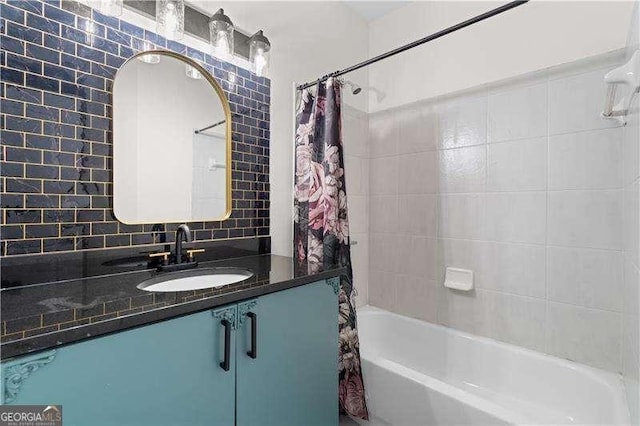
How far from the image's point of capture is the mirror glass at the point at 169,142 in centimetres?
127

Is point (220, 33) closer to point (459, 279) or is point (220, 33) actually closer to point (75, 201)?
point (75, 201)

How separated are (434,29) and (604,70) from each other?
0.98 metres

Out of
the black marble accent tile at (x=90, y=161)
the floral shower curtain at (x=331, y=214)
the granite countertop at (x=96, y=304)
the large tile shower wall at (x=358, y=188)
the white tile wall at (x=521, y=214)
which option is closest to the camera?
the granite countertop at (x=96, y=304)

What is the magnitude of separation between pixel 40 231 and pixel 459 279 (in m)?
2.00

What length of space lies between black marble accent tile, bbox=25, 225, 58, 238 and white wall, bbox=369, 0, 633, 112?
2007 mm

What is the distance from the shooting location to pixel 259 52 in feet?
5.32

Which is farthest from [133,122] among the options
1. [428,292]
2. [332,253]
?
[428,292]

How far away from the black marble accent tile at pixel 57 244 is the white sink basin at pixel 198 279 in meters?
0.30

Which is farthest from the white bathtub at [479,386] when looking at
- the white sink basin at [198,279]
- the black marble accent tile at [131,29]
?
the black marble accent tile at [131,29]

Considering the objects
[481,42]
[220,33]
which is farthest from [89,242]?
[481,42]

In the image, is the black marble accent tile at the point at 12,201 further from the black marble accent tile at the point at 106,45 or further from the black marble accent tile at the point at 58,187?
the black marble accent tile at the point at 106,45

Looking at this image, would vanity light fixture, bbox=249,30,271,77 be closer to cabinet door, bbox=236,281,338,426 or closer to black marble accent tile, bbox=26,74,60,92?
black marble accent tile, bbox=26,74,60,92

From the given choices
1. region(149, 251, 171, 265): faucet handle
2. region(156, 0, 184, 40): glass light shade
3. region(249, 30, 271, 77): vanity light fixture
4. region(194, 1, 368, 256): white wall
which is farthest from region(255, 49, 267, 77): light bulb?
region(149, 251, 171, 265): faucet handle

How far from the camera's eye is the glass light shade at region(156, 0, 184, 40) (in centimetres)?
131
